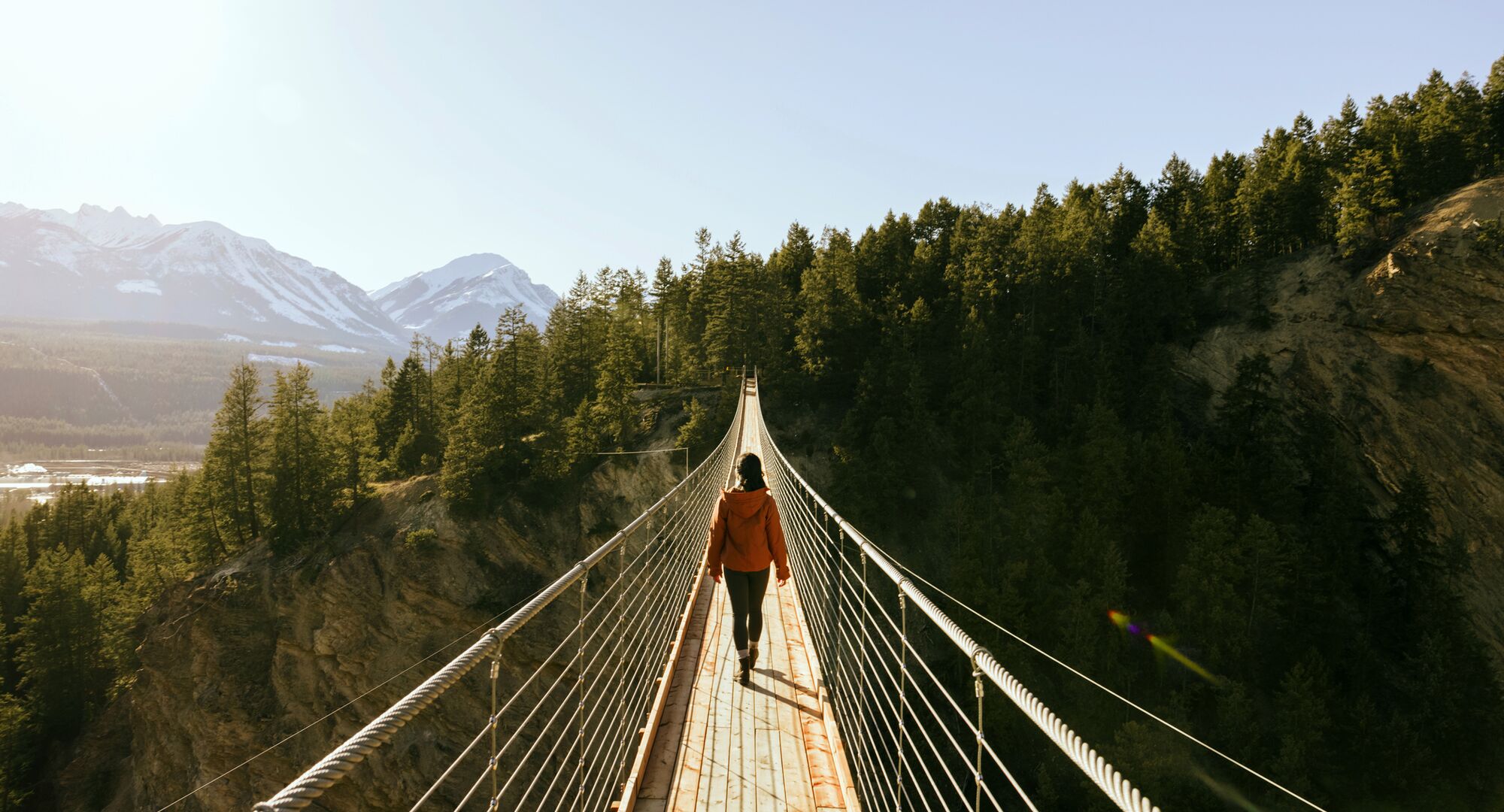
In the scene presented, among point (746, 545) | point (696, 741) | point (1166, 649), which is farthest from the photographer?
point (1166, 649)

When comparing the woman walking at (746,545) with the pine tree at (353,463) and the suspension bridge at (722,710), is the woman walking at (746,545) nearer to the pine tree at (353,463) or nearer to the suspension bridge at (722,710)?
the suspension bridge at (722,710)

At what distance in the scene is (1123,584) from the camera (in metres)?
23.0

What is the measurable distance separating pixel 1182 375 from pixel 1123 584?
42.8 ft

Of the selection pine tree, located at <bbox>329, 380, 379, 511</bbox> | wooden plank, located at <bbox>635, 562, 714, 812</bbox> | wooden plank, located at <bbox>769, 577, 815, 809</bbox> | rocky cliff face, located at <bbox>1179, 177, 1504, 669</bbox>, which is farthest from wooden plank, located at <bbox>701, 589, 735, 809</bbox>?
rocky cliff face, located at <bbox>1179, 177, 1504, 669</bbox>

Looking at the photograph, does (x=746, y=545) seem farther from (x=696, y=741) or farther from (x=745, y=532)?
(x=696, y=741)

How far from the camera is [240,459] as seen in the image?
25828 millimetres

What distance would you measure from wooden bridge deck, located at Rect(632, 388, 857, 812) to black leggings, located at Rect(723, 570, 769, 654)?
32 cm

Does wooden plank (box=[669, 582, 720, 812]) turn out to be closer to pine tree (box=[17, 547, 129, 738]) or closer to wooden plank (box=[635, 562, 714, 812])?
wooden plank (box=[635, 562, 714, 812])

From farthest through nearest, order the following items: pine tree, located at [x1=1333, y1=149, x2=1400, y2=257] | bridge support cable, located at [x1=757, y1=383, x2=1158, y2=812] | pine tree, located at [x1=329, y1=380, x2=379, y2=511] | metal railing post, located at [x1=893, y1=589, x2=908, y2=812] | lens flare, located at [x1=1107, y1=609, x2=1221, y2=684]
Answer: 1. pine tree, located at [x1=1333, y1=149, x2=1400, y2=257]
2. pine tree, located at [x1=329, y1=380, x2=379, y2=511]
3. lens flare, located at [x1=1107, y1=609, x2=1221, y2=684]
4. metal railing post, located at [x1=893, y1=589, x2=908, y2=812]
5. bridge support cable, located at [x1=757, y1=383, x2=1158, y2=812]

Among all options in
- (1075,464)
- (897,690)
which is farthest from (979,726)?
(1075,464)

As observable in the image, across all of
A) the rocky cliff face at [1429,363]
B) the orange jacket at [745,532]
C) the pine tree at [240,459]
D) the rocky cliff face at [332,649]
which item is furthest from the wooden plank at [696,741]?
the rocky cliff face at [1429,363]

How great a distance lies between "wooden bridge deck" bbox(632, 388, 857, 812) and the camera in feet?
10.1

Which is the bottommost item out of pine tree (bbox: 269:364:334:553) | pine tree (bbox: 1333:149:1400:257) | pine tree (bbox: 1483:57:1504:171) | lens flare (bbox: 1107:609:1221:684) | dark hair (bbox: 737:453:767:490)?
lens flare (bbox: 1107:609:1221:684)

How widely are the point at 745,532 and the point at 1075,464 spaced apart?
26.2 m
